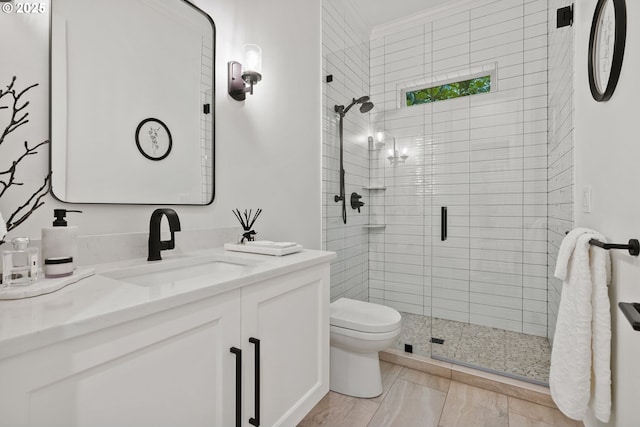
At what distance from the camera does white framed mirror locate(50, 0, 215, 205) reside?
107cm

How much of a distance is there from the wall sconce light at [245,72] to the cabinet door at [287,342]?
1041mm

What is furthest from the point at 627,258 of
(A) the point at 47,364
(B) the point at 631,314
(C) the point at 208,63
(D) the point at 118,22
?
(D) the point at 118,22

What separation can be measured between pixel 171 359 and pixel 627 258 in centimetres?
135

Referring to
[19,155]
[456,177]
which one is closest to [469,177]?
[456,177]

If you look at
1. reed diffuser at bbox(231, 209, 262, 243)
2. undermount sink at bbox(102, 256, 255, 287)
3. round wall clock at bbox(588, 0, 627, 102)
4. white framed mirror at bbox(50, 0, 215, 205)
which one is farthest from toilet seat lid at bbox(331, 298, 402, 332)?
round wall clock at bbox(588, 0, 627, 102)

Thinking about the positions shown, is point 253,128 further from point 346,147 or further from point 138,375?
point 138,375

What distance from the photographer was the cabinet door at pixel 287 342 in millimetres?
1015

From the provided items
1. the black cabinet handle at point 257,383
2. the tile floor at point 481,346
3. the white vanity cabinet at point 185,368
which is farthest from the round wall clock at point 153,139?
the tile floor at point 481,346

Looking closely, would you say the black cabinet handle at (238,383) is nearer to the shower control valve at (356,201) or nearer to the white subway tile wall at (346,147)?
the white subway tile wall at (346,147)

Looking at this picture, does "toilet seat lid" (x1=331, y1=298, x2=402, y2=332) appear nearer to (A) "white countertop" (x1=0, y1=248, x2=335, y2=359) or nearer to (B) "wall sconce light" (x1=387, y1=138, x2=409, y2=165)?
(A) "white countertop" (x1=0, y1=248, x2=335, y2=359)

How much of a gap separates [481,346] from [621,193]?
62.5 inches

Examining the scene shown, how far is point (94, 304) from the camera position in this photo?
67 centimetres

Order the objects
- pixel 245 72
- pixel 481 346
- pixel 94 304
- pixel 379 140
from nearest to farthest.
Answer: pixel 94 304
pixel 245 72
pixel 481 346
pixel 379 140

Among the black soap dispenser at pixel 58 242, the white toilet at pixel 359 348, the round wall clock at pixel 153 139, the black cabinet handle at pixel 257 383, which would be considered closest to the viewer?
the black soap dispenser at pixel 58 242
